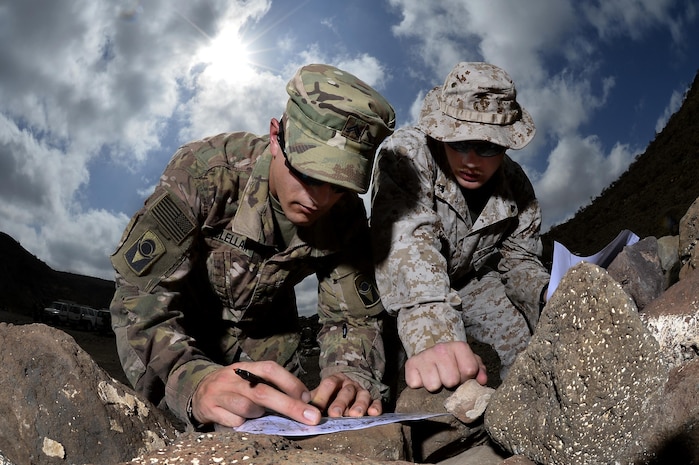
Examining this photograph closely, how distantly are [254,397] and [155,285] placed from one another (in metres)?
0.90

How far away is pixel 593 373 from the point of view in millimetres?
1398

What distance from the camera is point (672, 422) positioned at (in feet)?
4.74

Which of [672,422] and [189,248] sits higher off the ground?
[189,248]

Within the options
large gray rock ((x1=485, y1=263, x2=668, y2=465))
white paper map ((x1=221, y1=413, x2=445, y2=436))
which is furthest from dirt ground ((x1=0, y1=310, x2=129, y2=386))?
large gray rock ((x1=485, y1=263, x2=668, y2=465))

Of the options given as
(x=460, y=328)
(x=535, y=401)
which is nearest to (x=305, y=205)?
(x=460, y=328)

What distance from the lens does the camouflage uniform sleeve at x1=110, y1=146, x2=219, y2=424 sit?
2543mm

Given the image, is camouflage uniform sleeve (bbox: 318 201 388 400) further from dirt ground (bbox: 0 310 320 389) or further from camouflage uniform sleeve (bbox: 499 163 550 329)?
dirt ground (bbox: 0 310 320 389)

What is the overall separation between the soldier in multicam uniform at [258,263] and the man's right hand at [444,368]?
182 millimetres

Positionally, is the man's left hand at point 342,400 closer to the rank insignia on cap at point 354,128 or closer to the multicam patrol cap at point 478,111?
the rank insignia on cap at point 354,128

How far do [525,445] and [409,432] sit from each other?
40 centimetres

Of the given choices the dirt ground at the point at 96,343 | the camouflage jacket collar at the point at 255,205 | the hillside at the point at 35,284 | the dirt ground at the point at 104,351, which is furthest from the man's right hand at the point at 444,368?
the hillside at the point at 35,284

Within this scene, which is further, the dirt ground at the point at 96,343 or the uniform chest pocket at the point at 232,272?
the dirt ground at the point at 96,343

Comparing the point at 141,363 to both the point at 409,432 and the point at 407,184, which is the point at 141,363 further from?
the point at 407,184

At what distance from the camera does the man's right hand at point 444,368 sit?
2162mm
